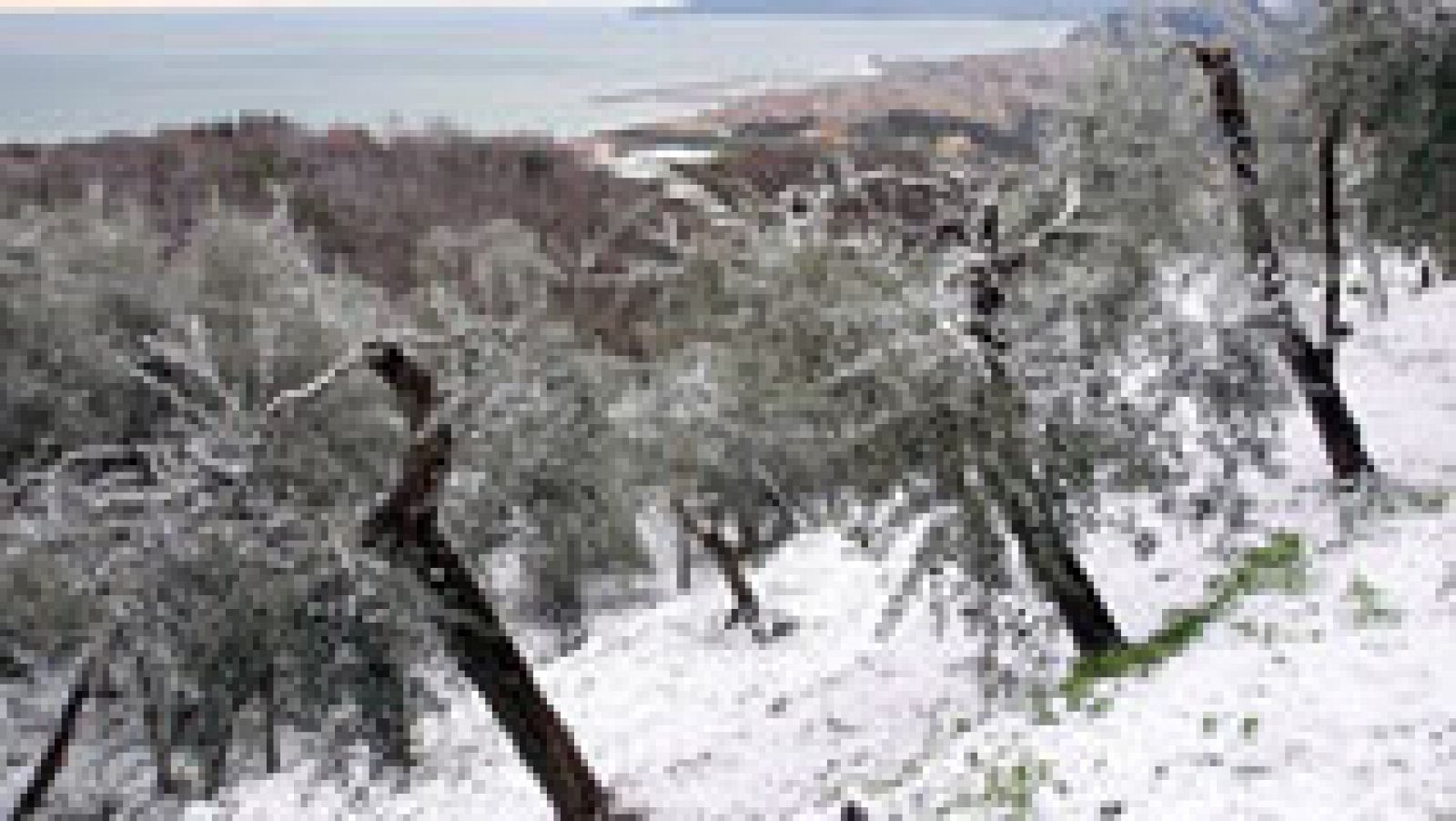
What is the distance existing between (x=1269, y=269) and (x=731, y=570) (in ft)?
39.2

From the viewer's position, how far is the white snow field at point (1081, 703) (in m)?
10.9

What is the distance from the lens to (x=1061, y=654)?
1830 centimetres

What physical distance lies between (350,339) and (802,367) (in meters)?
6.74

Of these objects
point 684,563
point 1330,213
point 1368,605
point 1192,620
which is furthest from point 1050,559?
point 684,563

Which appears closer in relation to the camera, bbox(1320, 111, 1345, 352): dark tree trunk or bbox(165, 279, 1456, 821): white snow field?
bbox(165, 279, 1456, 821): white snow field

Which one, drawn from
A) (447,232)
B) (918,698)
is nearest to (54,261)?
(447,232)

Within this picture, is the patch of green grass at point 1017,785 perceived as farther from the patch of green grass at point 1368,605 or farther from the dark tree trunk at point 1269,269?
the dark tree trunk at point 1269,269

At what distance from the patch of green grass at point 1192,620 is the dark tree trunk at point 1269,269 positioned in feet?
10.9

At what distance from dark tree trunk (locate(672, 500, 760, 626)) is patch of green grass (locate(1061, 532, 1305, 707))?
1034cm

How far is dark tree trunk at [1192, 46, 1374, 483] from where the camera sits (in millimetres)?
19453

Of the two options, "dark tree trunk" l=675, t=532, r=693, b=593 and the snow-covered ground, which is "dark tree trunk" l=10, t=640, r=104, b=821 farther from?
"dark tree trunk" l=675, t=532, r=693, b=593

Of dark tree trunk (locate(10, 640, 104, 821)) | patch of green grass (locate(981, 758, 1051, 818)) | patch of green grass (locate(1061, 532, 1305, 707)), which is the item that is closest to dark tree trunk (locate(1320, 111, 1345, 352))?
patch of green grass (locate(1061, 532, 1305, 707))

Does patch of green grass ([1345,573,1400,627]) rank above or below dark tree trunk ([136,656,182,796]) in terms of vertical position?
above

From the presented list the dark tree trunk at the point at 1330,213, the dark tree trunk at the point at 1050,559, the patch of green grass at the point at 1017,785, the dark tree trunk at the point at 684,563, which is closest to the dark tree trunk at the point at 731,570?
the dark tree trunk at the point at 1050,559
